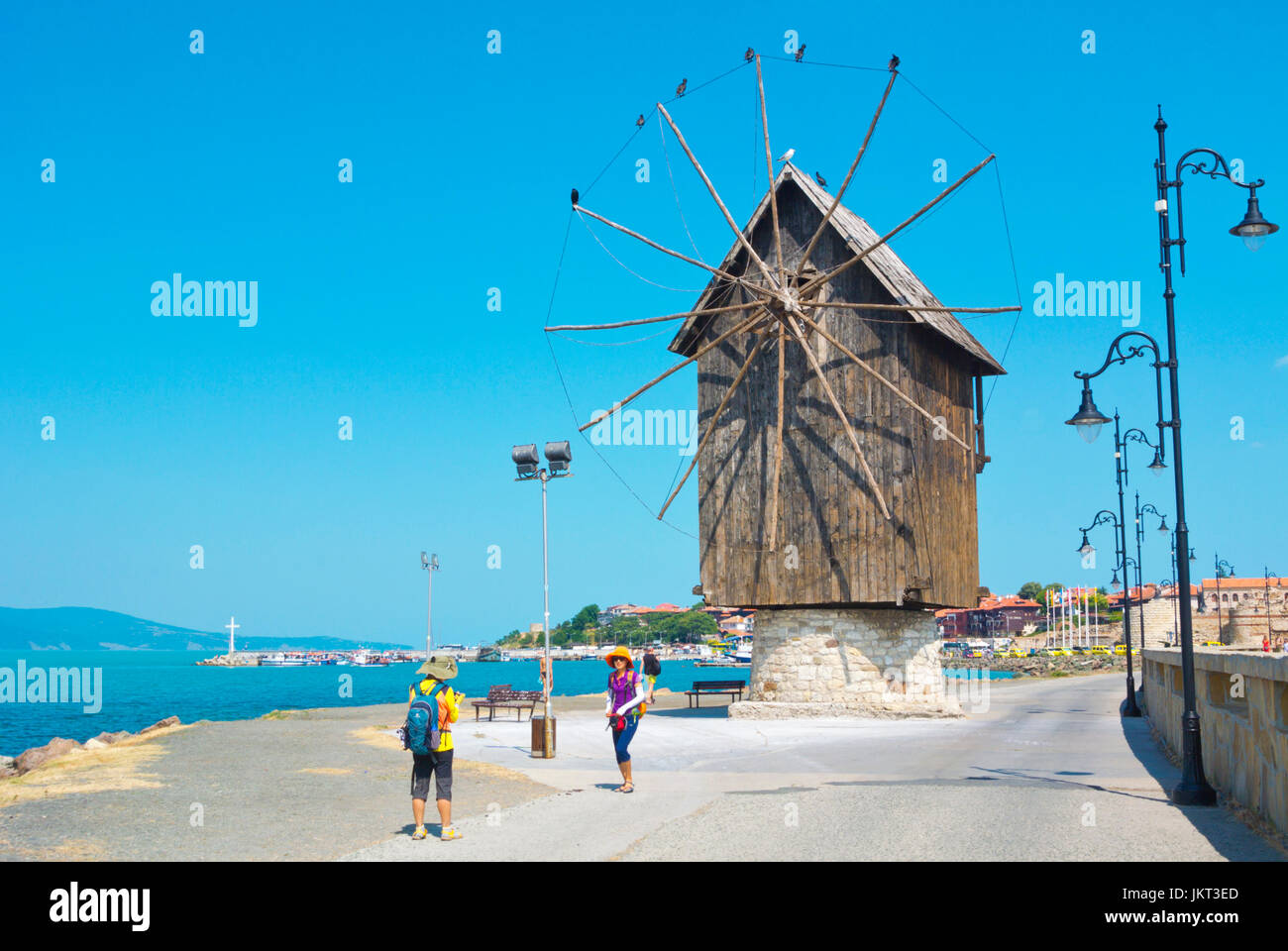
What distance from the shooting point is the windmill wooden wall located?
92.2ft

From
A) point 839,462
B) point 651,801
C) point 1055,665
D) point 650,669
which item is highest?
point 839,462

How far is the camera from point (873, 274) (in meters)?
28.8

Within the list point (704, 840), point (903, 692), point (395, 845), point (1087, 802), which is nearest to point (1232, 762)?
point (1087, 802)

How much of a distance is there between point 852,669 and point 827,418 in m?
6.45

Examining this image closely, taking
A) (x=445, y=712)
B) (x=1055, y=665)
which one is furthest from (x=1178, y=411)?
(x=1055, y=665)

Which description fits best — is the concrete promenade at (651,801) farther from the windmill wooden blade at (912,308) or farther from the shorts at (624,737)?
the windmill wooden blade at (912,308)

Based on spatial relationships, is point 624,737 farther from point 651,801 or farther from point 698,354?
point 698,354

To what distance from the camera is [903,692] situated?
1138 inches

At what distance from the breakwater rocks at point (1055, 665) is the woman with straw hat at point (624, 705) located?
6561 cm

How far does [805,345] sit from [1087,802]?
16.8m

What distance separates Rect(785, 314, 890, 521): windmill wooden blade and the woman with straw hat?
13.4 m
